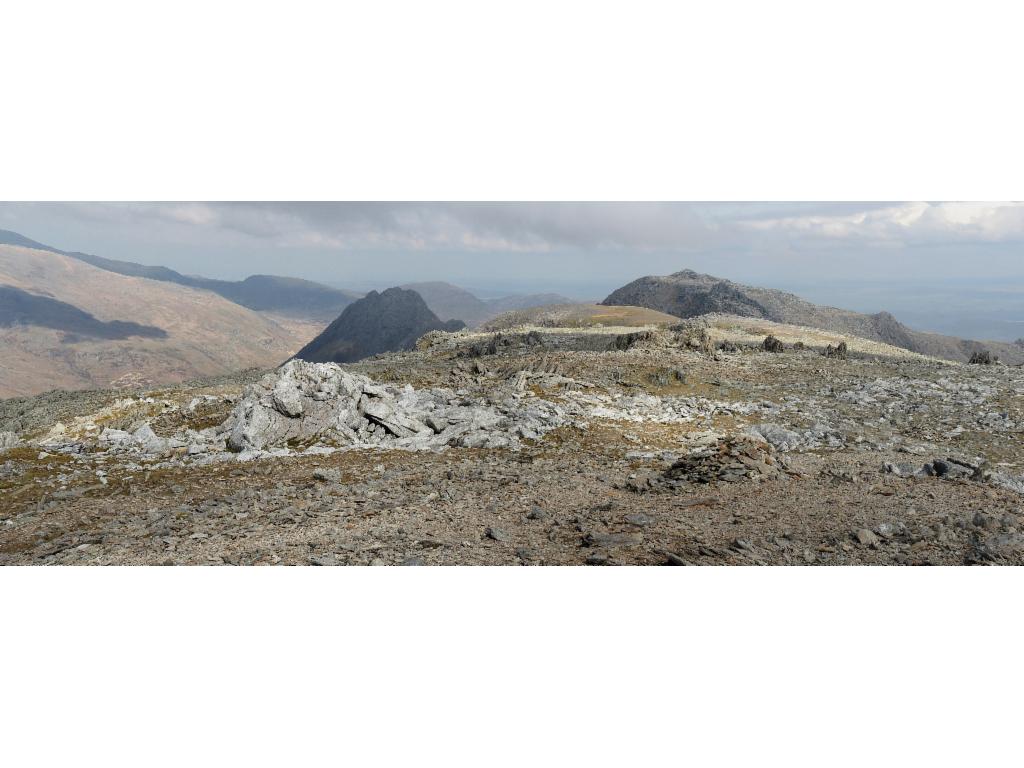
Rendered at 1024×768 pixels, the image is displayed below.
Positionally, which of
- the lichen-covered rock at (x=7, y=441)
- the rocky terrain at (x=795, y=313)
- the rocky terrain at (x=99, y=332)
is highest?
the lichen-covered rock at (x=7, y=441)

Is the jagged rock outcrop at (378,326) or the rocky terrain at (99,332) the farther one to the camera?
the rocky terrain at (99,332)

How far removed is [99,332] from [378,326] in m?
74.7

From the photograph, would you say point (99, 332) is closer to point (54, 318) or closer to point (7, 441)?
point (54, 318)

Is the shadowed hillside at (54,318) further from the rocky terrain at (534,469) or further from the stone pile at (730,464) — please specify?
the stone pile at (730,464)

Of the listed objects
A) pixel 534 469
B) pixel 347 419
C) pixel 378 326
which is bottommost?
pixel 378 326

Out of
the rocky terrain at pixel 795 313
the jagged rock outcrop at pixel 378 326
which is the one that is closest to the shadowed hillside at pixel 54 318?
A: the jagged rock outcrop at pixel 378 326

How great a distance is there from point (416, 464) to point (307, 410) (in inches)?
123

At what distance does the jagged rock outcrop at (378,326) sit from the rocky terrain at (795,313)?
32.9 metres

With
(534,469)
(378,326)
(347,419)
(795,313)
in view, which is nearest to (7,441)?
(347,419)

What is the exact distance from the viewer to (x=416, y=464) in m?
11.3

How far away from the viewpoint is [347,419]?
1277 centimetres

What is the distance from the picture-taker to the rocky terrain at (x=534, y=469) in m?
7.44

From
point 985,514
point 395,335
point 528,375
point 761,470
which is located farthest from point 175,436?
point 395,335
